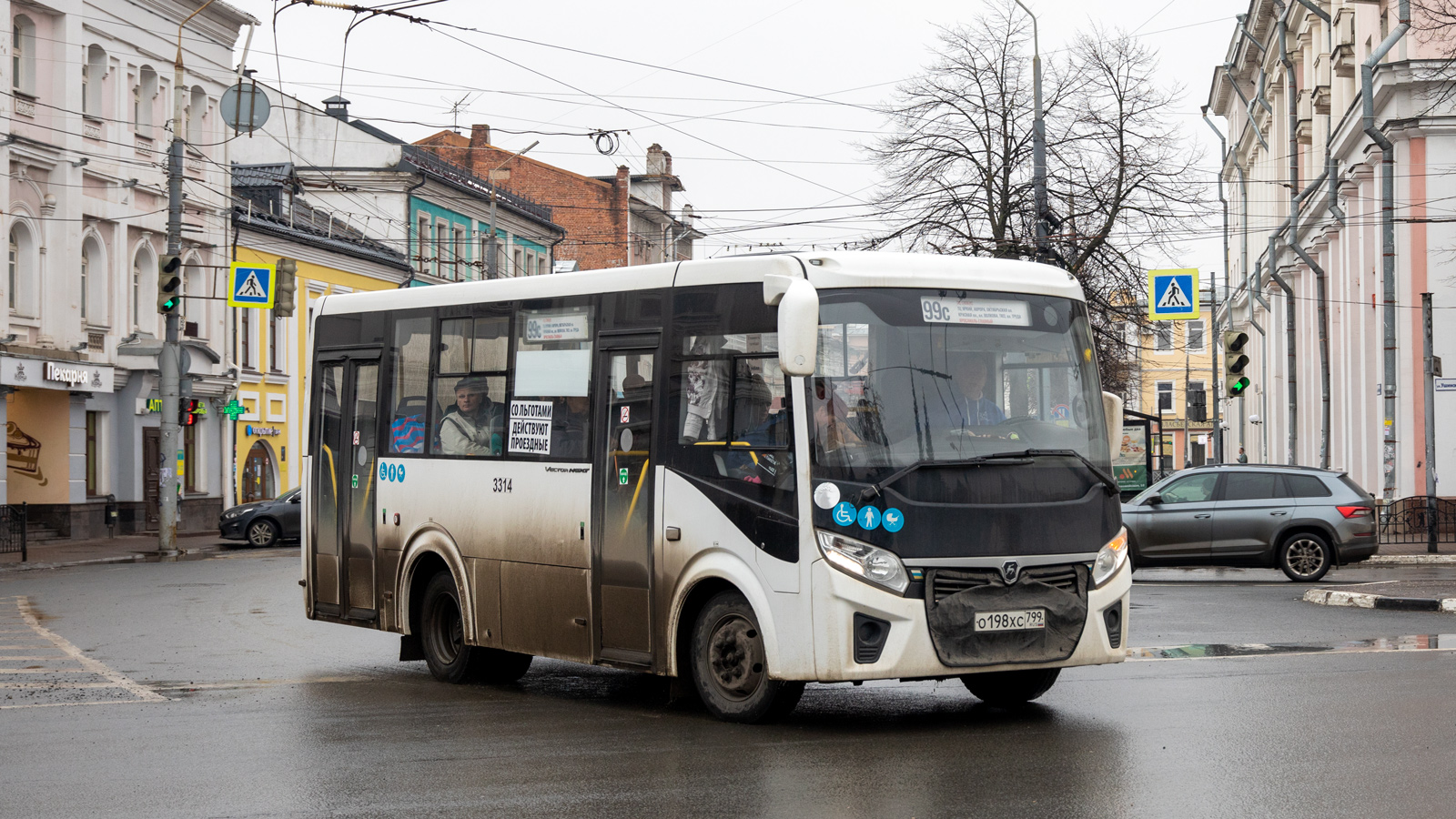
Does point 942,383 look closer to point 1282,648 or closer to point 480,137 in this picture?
point 1282,648

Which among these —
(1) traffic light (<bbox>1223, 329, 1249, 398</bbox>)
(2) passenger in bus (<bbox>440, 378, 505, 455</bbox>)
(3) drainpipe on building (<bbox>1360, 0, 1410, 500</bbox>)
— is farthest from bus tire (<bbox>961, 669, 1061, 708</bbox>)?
(3) drainpipe on building (<bbox>1360, 0, 1410, 500</bbox>)

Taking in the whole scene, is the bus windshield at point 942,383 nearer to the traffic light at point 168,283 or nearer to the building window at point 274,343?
the traffic light at point 168,283

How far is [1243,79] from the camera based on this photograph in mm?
65125

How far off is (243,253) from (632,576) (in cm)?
3862

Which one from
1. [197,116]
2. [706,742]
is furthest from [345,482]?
[197,116]

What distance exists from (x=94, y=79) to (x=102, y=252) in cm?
393

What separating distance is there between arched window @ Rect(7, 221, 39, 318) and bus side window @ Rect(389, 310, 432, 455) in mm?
26951

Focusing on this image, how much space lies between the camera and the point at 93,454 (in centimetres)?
4041

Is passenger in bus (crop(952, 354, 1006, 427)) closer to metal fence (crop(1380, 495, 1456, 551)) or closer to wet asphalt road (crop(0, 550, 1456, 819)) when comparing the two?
wet asphalt road (crop(0, 550, 1456, 819))

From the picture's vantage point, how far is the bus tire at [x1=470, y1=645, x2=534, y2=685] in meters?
12.7

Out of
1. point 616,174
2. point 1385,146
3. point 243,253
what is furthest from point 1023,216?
point 616,174

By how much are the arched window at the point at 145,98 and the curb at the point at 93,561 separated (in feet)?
38.1

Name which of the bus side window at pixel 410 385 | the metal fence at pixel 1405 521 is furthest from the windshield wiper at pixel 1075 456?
the metal fence at pixel 1405 521

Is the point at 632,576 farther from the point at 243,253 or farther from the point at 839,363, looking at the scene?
the point at 243,253
